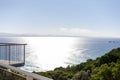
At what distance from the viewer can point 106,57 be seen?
60.7 feet

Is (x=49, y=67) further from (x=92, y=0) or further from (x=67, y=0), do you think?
(x=92, y=0)

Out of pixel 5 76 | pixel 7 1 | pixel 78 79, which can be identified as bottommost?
pixel 78 79

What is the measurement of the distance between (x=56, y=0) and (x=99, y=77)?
1521cm

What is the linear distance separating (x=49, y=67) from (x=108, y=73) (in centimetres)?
3698

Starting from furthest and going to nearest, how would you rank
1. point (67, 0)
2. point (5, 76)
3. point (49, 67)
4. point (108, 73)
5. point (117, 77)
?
1. point (49, 67)
2. point (67, 0)
3. point (108, 73)
4. point (117, 77)
5. point (5, 76)

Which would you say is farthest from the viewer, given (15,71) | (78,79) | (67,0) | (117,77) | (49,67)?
(49,67)

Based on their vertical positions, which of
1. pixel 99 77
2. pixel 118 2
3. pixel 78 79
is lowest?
pixel 78 79

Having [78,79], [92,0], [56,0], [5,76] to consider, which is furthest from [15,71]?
[56,0]

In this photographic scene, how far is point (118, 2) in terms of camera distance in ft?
67.8

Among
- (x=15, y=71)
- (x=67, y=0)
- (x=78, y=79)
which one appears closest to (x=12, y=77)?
(x=15, y=71)

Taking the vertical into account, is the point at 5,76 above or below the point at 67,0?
below

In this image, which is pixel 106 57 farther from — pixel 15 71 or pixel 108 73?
pixel 15 71

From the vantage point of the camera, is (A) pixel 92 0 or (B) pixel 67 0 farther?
(B) pixel 67 0

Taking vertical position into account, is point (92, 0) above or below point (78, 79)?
above
